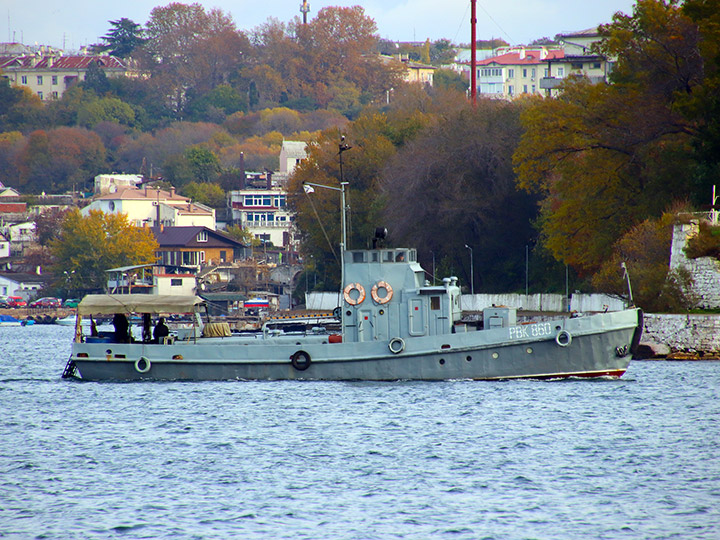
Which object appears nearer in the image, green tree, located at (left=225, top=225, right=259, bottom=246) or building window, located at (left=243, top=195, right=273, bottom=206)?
green tree, located at (left=225, top=225, right=259, bottom=246)

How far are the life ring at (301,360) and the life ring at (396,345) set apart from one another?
8.45 ft

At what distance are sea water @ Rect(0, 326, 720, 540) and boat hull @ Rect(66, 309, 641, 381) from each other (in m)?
0.45

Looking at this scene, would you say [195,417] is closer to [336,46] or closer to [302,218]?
[302,218]

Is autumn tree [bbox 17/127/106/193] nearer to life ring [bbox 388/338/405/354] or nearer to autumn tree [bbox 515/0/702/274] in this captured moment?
autumn tree [bbox 515/0/702/274]

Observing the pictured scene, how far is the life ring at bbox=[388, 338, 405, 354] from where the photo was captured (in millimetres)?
31281

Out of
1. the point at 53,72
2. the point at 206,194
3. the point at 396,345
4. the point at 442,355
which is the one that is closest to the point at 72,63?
the point at 53,72

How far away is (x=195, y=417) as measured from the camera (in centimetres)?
2881

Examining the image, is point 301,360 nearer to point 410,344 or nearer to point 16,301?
point 410,344

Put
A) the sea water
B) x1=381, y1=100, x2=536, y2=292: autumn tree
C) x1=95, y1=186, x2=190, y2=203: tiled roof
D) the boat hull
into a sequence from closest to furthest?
the sea water < the boat hull < x1=381, y1=100, x2=536, y2=292: autumn tree < x1=95, y1=186, x2=190, y2=203: tiled roof

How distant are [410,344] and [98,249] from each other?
257 feet

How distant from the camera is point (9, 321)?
9681 centimetres

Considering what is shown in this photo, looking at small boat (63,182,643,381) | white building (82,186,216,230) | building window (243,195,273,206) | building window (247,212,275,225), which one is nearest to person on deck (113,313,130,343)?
small boat (63,182,643,381)

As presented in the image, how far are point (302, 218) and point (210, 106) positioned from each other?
108m

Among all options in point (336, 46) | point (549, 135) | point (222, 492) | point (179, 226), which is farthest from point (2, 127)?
point (222, 492)
